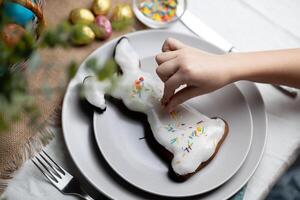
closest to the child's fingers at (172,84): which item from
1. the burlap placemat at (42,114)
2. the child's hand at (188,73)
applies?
the child's hand at (188,73)

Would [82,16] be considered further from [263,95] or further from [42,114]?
[263,95]

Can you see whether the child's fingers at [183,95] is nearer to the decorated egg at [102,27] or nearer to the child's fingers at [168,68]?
the child's fingers at [168,68]

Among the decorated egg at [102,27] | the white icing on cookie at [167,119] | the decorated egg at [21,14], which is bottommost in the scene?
the white icing on cookie at [167,119]

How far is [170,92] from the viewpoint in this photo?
0.67 metres

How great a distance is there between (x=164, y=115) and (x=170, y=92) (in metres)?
0.04

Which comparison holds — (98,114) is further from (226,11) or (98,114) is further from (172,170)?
(226,11)

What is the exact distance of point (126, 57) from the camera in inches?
28.6

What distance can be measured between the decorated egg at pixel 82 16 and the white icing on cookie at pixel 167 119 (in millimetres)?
81

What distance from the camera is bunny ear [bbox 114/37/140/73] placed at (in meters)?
0.72

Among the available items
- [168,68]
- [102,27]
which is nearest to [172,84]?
[168,68]

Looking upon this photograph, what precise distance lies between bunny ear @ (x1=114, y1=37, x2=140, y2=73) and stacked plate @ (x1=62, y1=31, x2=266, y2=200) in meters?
0.02

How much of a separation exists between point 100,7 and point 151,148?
0.79ft

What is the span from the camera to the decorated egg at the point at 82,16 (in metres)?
0.77

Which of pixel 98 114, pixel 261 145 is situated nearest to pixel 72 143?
pixel 98 114
